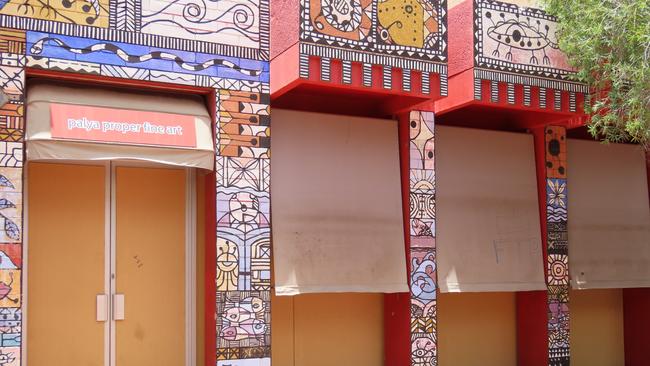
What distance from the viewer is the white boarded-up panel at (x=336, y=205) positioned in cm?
879

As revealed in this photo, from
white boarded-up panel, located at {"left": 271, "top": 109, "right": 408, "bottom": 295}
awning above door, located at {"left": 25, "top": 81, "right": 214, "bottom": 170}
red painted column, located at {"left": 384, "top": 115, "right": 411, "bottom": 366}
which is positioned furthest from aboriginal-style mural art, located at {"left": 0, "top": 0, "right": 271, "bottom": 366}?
red painted column, located at {"left": 384, "top": 115, "right": 411, "bottom": 366}

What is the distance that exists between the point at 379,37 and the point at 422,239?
2557 mm

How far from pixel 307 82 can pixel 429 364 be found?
148 inches

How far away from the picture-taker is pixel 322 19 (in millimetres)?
8141

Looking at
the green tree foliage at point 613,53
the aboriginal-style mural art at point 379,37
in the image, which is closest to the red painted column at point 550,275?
the green tree foliage at point 613,53

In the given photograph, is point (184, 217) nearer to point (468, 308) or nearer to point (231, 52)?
point (231, 52)

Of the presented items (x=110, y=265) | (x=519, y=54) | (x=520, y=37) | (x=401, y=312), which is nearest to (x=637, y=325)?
(x=401, y=312)

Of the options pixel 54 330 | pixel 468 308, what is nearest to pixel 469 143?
pixel 468 308

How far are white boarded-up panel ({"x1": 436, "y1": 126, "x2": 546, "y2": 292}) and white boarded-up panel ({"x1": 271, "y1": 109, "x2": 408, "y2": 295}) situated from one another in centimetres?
85

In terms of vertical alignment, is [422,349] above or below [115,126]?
below

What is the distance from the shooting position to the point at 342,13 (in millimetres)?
8266

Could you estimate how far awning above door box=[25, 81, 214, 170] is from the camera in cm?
736

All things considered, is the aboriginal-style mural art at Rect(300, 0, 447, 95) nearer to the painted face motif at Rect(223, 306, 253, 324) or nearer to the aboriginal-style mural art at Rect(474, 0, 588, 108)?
the aboriginal-style mural art at Rect(474, 0, 588, 108)

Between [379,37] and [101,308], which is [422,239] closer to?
[379,37]
